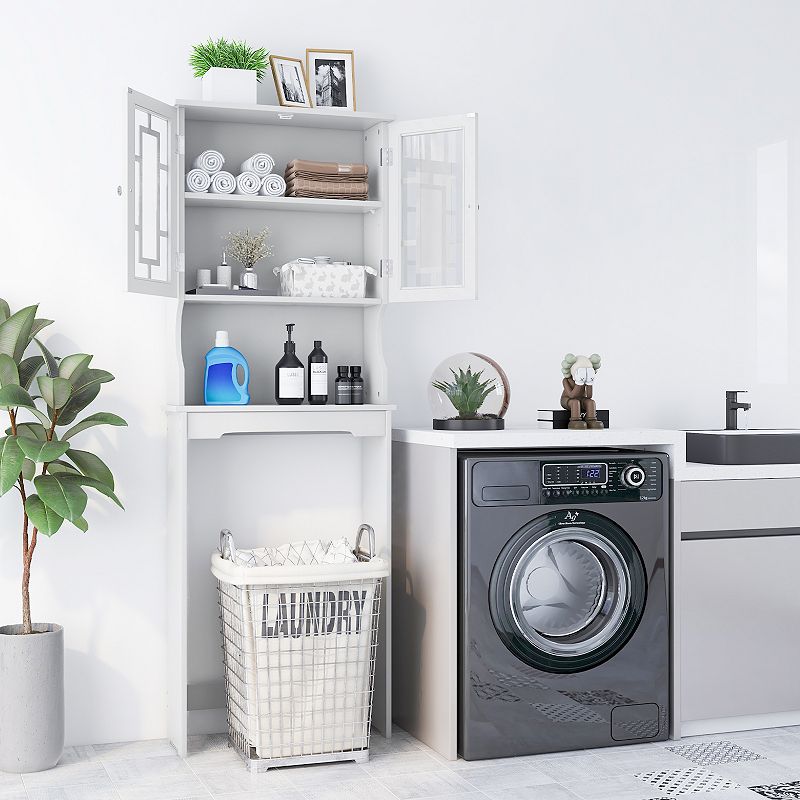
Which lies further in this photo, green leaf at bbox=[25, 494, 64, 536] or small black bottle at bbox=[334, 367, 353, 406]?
small black bottle at bbox=[334, 367, 353, 406]

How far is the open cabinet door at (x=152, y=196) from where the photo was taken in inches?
118

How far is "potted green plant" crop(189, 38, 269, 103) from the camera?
3277mm

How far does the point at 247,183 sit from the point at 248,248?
20 centimetres

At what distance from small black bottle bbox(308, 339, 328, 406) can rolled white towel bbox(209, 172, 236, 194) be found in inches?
21.7

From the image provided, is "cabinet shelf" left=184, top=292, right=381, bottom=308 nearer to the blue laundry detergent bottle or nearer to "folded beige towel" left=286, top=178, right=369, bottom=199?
the blue laundry detergent bottle

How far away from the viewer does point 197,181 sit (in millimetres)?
3279

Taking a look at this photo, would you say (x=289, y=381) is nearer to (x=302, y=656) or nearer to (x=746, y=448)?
(x=302, y=656)

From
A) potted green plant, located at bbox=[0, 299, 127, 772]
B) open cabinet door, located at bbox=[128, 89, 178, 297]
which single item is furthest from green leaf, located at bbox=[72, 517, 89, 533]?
open cabinet door, located at bbox=[128, 89, 178, 297]

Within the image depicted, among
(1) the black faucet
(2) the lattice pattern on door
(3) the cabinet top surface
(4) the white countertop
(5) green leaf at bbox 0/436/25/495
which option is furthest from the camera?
(1) the black faucet

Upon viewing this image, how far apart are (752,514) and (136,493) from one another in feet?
6.46

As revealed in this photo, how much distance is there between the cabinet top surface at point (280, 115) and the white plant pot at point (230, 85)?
0.04 metres

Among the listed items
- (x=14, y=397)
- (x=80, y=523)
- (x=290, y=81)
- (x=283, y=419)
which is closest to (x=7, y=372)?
(x=14, y=397)

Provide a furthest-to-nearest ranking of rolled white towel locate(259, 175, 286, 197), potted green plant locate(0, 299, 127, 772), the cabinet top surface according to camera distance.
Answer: rolled white towel locate(259, 175, 286, 197)
the cabinet top surface
potted green plant locate(0, 299, 127, 772)

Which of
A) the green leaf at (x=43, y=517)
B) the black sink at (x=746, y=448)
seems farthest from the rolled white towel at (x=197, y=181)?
the black sink at (x=746, y=448)
